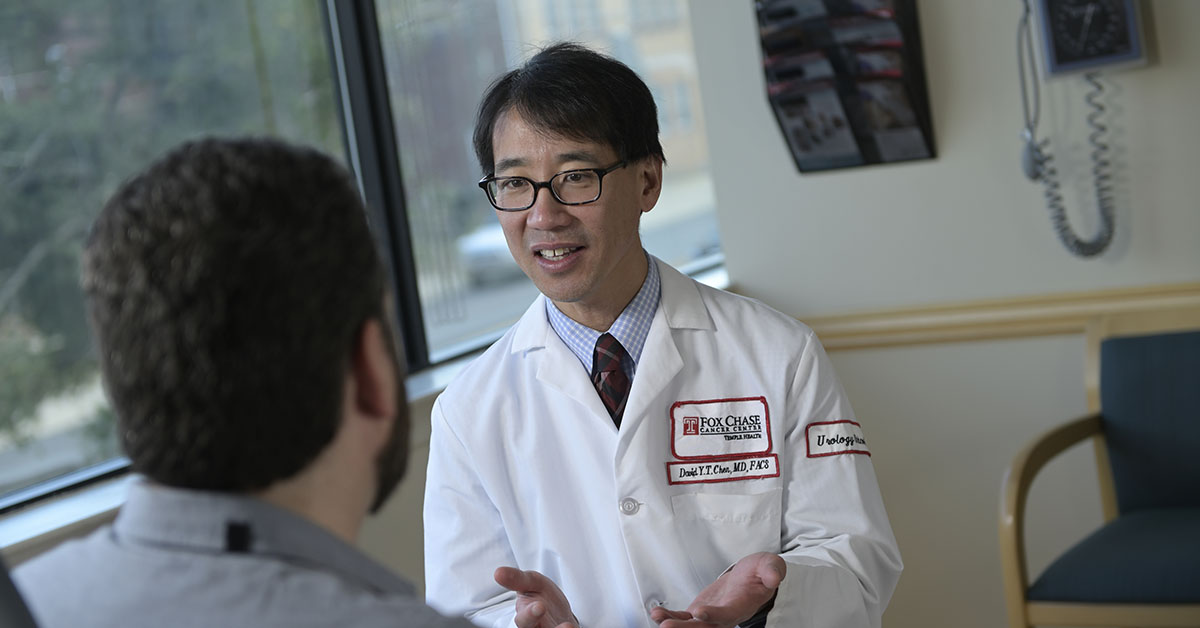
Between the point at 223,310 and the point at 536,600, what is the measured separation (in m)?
0.86

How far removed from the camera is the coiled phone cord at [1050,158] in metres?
2.89

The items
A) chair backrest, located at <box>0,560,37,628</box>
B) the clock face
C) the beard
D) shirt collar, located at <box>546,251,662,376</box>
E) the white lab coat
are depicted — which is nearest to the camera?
chair backrest, located at <box>0,560,37,628</box>

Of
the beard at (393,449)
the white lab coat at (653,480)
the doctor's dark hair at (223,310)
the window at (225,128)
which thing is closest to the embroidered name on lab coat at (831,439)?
the white lab coat at (653,480)

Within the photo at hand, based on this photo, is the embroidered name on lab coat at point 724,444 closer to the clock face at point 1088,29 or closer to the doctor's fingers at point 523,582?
the doctor's fingers at point 523,582

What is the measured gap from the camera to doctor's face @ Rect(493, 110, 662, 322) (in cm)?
177

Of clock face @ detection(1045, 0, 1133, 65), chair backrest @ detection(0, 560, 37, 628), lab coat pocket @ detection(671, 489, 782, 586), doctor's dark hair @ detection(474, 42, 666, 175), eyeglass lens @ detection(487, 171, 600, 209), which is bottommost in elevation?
lab coat pocket @ detection(671, 489, 782, 586)

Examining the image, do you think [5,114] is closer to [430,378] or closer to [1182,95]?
[430,378]

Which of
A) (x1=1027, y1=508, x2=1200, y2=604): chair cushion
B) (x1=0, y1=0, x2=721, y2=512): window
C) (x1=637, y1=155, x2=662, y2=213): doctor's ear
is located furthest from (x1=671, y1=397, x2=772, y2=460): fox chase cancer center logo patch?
(x1=1027, y1=508, x2=1200, y2=604): chair cushion

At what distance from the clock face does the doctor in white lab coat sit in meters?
1.36

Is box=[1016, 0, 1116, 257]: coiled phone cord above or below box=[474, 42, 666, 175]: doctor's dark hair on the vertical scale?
below

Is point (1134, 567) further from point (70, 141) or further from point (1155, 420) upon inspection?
point (70, 141)

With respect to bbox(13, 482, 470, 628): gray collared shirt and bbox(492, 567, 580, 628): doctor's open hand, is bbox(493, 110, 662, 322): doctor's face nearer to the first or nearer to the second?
bbox(492, 567, 580, 628): doctor's open hand

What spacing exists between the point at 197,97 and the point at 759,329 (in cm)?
148

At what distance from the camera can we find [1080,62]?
2.73 metres
